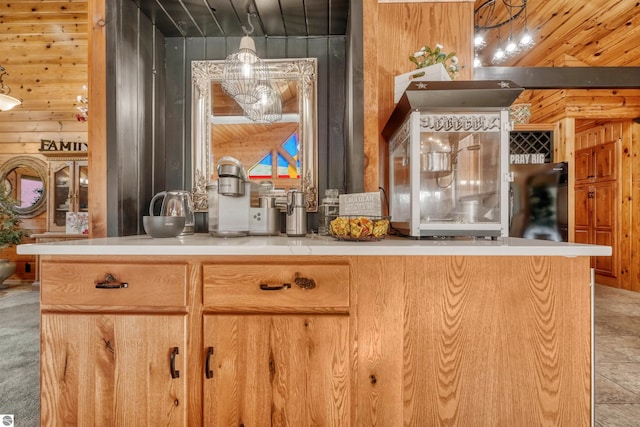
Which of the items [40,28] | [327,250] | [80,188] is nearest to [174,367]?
[327,250]

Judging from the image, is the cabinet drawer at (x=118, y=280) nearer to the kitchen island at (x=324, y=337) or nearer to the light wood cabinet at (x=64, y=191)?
the kitchen island at (x=324, y=337)

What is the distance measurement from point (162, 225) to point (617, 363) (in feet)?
10.2

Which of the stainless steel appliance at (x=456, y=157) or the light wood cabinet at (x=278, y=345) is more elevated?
the stainless steel appliance at (x=456, y=157)

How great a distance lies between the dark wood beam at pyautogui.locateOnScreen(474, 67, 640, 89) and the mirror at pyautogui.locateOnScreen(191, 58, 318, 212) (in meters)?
1.76

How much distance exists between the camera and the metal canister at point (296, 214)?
4.91ft

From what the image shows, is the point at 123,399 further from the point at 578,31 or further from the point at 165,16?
the point at 578,31

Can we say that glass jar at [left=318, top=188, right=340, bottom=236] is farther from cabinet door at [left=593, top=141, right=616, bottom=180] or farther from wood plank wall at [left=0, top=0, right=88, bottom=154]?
cabinet door at [left=593, top=141, right=616, bottom=180]

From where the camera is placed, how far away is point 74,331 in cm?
106

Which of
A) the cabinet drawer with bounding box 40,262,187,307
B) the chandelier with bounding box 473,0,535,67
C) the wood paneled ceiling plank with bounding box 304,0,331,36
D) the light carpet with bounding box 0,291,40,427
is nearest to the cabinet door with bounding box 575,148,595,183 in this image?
the chandelier with bounding box 473,0,535,67

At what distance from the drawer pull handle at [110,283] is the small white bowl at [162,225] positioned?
0.95ft

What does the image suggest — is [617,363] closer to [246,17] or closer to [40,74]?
[246,17]

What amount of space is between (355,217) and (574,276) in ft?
2.38

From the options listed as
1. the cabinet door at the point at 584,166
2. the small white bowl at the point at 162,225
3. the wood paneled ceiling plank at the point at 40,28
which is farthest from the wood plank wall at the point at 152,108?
the cabinet door at the point at 584,166

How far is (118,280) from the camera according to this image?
3.46ft
